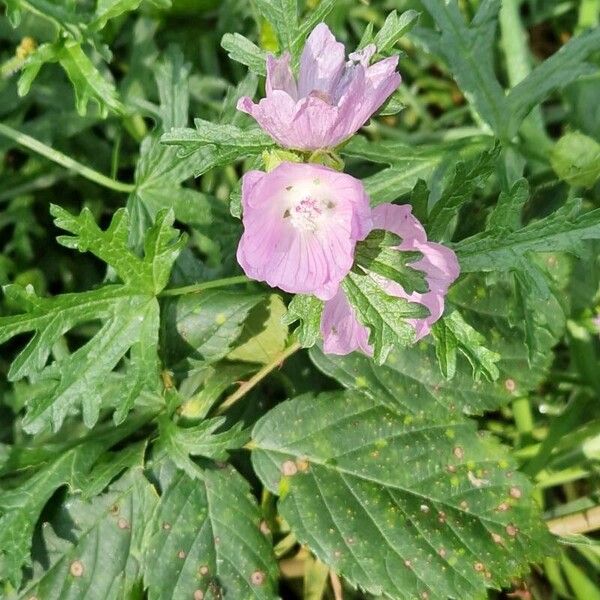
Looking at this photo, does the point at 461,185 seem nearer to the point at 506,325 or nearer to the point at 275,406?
the point at 506,325

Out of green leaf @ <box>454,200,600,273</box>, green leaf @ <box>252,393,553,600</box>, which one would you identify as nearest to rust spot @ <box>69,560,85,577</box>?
green leaf @ <box>252,393,553,600</box>

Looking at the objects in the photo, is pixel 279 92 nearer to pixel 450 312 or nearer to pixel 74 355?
pixel 450 312

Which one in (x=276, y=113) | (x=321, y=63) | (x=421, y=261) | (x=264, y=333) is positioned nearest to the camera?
(x=276, y=113)

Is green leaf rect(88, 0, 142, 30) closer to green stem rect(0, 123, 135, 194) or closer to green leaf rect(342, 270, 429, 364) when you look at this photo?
green stem rect(0, 123, 135, 194)

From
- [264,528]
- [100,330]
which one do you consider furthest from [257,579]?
[100,330]

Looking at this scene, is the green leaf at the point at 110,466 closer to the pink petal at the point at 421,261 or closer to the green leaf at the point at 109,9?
the pink petal at the point at 421,261

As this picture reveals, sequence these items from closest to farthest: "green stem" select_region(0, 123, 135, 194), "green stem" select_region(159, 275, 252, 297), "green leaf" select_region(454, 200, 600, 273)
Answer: "green leaf" select_region(454, 200, 600, 273), "green stem" select_region(159, 275, 252, 297), "green stem" select_region(0, 123, 135, 194)
